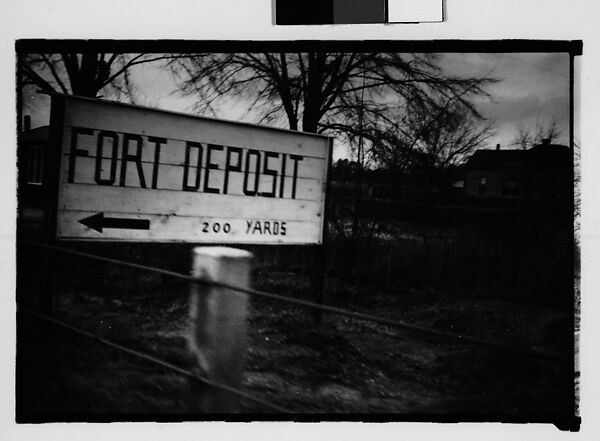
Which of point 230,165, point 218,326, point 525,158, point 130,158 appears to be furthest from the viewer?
point 525,158

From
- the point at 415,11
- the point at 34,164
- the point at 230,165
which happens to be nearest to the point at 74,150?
the point at 34,164

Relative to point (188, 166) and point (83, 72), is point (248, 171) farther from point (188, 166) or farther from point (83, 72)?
point (83, 72)

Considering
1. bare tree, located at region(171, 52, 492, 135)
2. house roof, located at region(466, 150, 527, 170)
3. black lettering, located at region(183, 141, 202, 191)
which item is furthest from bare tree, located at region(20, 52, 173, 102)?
house roof, located at region(466, 150, 527, 170)

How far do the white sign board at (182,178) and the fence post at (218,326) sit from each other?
0.89ft

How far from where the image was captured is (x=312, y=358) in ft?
9.50

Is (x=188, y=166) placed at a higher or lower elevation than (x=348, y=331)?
higher

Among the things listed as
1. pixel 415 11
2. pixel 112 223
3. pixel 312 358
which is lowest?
pixel 312 358

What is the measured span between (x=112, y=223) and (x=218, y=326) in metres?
0.75

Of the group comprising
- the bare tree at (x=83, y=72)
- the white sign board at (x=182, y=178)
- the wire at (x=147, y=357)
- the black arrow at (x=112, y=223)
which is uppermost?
the bare tree at (x=83, y=72)

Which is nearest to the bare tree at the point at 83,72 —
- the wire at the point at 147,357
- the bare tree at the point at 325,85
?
the bare tree at the point at 325,85

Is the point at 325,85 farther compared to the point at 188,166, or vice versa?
the point at 325,85

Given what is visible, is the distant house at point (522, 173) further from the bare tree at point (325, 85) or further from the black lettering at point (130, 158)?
the black lettering at point (130, 158)

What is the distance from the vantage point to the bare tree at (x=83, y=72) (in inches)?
108
